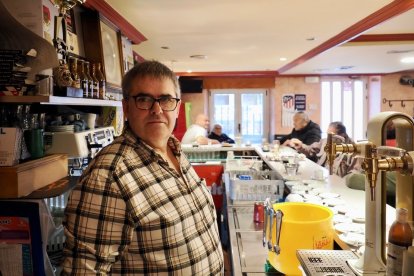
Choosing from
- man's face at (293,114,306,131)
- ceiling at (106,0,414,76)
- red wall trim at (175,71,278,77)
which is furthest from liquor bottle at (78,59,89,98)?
red wall trim at (175,71,278,77)

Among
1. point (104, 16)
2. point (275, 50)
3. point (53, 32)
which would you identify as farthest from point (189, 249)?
point (275, 50)

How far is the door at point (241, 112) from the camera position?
8753 mm

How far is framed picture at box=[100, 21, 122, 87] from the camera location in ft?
8.30

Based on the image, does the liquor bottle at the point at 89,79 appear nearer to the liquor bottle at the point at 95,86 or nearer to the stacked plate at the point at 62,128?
the liquor bottle at the point at 95,86

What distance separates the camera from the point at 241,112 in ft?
28.9

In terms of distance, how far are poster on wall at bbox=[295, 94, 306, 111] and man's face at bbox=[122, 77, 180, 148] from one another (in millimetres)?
7589

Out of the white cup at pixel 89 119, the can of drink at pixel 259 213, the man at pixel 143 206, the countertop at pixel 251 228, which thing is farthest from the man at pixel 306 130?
the man at pixel 143 206

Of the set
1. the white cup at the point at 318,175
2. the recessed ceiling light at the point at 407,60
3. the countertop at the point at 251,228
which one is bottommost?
the countertop at the point at 251,228

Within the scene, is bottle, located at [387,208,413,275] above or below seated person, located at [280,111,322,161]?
below

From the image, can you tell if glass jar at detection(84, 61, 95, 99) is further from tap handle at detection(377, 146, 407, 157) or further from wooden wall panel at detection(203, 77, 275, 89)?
wooden wall panel at detection(203, 77, 275, 89)

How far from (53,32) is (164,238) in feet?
4.01

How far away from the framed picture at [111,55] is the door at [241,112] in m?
5.85

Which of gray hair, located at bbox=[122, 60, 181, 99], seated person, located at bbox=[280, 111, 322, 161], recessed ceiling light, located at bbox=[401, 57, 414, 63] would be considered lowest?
seated person, located at bbox=[280, 111, 322, 161]

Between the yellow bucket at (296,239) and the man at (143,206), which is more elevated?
the man at (143,206)
